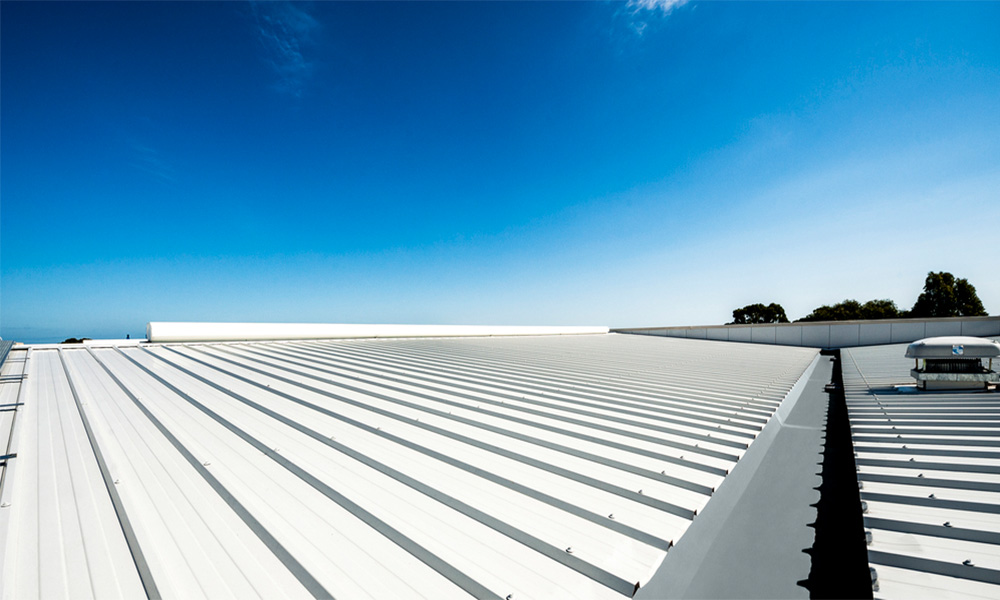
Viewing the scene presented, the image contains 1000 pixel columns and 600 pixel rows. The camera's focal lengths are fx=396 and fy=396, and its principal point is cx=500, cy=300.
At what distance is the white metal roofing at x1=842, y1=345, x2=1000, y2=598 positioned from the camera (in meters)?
1.92

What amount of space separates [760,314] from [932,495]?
217 ft

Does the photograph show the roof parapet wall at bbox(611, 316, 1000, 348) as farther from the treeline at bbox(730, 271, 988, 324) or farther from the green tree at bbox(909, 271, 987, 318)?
the green tree at bbox(909, 271, 987, 318)

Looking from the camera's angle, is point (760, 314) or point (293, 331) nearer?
point (293, 331)

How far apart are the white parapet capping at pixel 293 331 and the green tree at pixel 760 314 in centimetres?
5033

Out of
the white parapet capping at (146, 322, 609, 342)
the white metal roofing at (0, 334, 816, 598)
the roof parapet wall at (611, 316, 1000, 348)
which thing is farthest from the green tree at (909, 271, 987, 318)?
the white metal roofing at (0, 334, 816, 598)

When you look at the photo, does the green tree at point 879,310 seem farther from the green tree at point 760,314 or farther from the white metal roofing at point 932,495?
the white metal roofing at point 932,495

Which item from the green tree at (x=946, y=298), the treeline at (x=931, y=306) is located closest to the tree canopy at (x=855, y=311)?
the treeline at (x=931, y=306)

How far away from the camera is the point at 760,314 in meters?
58.6

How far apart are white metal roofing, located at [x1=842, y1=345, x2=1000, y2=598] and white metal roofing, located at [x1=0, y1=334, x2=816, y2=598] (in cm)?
87

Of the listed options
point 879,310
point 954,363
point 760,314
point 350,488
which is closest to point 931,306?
point 879,310

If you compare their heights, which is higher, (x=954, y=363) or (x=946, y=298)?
(x=946, y=298)

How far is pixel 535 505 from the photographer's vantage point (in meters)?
2.40

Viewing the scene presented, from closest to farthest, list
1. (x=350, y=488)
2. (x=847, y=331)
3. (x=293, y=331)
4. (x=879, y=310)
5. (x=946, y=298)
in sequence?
1. (x=350, y=488)
2. (x=293, y=331)
3. (x=847, y=331)
4. (x=946, y=298)
5. (x=879, y=310)

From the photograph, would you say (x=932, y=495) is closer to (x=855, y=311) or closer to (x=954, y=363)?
(x=954, y=363)
